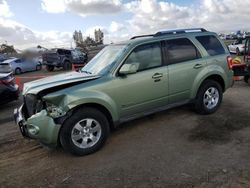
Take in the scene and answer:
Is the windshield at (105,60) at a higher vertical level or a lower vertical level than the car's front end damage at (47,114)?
higher

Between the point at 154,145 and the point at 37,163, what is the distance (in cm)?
193

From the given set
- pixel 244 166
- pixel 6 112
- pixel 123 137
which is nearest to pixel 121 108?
pixel 123 137

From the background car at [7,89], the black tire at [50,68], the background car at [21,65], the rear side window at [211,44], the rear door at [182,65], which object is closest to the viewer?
the rear door at [182,65]

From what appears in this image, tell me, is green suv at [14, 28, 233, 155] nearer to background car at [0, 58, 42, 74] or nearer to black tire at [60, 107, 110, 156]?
black tire at [60, 107, 110, 156]

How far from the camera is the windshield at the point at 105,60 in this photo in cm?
521

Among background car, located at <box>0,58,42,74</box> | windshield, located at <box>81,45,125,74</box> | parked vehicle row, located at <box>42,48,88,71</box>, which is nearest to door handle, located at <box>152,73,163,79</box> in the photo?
windshield, located at <box>81,45,125,74</box>

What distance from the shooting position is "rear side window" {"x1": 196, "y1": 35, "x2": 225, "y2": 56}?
625cm

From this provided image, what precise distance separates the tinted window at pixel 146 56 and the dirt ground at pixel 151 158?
128 centimetres

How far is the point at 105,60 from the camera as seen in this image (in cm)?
555

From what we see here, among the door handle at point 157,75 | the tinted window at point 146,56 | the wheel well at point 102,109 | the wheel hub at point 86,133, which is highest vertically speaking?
the tinted window at point 146,56

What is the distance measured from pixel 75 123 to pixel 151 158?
129 centimetres

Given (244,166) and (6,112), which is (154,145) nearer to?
→ (244,166)

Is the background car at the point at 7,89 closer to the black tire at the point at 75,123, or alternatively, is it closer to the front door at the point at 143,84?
the black tire at the point at 75,123

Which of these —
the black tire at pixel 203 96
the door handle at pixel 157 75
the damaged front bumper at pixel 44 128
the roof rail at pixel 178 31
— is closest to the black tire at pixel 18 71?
the roof rail at pixel 178 31
